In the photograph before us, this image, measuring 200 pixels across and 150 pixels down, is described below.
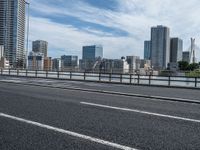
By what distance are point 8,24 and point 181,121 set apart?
81848 millimetres

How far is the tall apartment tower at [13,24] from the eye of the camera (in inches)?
3226

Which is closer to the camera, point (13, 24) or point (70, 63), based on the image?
point (70, 63)

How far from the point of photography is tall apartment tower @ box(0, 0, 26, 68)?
8194 centimetres

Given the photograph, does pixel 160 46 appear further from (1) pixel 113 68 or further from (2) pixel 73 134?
(2) pixel 73 134

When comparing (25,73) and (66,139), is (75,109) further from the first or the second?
(25,73)

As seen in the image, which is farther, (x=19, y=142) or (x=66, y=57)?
(x=66, y=57)

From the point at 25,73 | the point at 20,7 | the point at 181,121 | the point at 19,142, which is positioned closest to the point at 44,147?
the point at 19,142

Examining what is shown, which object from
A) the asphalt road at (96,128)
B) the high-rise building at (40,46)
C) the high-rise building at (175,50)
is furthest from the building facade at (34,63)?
the high-rise building at (175,50)

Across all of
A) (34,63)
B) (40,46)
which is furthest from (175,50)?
(34,63)

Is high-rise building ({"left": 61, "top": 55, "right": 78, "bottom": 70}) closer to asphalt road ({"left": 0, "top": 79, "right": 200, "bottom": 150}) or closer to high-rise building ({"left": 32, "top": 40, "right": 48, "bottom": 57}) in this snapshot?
high-rise building ({"left": 32, "top": 40, "right": 48, "bottom": 57})

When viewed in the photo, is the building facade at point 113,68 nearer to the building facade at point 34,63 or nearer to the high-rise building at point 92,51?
the building facade at point 34,63

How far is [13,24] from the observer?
83.2 m

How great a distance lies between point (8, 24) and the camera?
8406 centimetres

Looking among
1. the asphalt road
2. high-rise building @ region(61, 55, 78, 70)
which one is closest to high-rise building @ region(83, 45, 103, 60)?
high-rise building @ region(61, 55, 78, 70)
